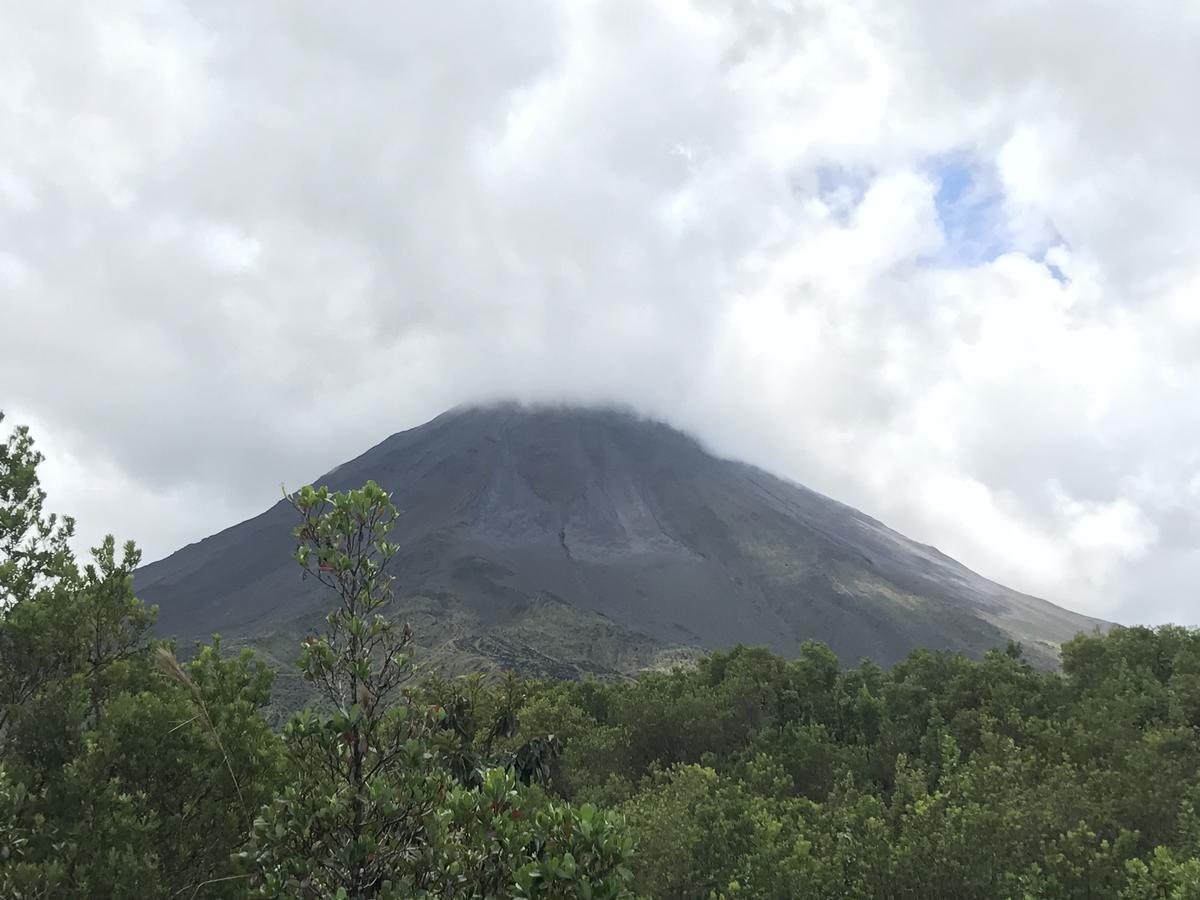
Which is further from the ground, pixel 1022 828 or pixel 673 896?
pixel 1022 828

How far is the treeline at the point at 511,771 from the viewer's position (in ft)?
19.6

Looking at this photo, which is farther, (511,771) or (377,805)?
(511,771)

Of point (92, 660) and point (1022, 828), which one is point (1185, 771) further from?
point (92, 660)

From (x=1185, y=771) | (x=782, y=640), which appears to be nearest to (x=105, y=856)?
(x=1185, y=771)

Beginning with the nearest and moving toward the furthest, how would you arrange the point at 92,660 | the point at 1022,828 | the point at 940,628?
the point at 92,660, the point at 1022,828, the point at 940,628

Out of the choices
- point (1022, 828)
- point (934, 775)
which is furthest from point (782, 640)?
point (1022, 828)

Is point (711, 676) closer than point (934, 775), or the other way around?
A: point (934, 775)

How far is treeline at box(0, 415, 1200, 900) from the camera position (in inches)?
235

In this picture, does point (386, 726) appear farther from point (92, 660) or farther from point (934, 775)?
point (934, 775)

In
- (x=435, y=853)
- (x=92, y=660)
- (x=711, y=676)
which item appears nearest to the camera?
(x=435, y=853)

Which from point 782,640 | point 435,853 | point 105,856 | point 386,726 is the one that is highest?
point 386,726

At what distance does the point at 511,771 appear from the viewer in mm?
7113

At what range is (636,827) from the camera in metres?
21.2

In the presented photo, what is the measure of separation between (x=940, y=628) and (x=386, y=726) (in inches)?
8337
